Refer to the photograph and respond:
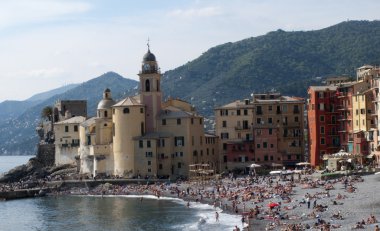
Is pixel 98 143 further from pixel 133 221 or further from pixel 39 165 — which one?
pixel 133 221

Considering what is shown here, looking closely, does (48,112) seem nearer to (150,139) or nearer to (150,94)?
(150,94)

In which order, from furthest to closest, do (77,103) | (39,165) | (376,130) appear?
1. (77,103)
2. (39,165)
3. (376,130)

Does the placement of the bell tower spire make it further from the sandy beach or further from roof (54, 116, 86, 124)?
roof (54, 116, 86, 124)

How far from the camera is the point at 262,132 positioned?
384ft

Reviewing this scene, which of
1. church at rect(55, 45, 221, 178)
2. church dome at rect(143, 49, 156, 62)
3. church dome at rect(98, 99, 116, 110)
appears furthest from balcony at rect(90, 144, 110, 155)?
church dome at rect(143, 49, 156, 62)

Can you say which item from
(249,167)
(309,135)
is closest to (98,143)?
(249,167)

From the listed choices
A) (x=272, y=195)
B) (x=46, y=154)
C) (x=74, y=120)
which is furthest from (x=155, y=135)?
(x=46, y=154)

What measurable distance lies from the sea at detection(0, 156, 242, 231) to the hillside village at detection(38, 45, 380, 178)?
34.8 feet

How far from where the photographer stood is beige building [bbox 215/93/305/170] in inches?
4611

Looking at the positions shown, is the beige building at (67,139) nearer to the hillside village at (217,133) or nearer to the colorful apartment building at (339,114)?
the hillside village at (217,133)

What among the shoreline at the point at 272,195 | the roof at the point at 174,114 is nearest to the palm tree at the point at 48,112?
the shoreline at the point at 272,195

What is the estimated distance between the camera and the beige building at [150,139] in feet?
376

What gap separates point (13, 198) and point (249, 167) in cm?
3665

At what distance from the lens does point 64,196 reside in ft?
374
